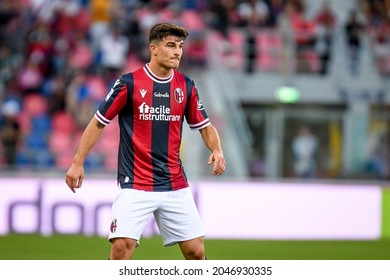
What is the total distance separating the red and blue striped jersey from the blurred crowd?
10.2m

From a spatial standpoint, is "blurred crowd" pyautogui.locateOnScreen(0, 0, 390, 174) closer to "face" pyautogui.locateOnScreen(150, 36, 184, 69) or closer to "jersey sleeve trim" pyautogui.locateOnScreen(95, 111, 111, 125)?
"jersey sleeve trim" pyautogui.locateOnScreen(95, 111, 111, 125)

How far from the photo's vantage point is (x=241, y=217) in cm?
1572

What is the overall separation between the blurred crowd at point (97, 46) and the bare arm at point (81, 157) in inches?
400

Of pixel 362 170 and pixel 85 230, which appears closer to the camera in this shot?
pixel 85 230

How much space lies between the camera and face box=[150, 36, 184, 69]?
7.47 m

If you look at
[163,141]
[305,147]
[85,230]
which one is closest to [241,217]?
[85,230]

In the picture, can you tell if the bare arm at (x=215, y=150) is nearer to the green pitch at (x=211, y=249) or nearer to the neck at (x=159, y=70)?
the neck at (x=159, y=70)

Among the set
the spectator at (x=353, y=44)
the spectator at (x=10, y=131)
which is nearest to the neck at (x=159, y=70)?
the spectator at (x=10, y=131)

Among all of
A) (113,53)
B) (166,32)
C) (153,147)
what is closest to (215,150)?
(153,147)

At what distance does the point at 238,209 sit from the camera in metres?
15.7

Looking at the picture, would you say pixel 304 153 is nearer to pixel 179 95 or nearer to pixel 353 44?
pixel 353 44
